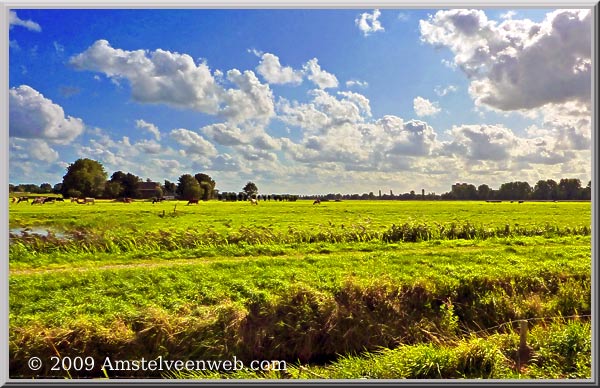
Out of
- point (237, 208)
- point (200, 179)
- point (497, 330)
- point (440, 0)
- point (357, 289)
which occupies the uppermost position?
point (440, 0)

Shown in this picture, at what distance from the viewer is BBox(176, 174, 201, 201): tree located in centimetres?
391

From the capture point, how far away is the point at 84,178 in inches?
149

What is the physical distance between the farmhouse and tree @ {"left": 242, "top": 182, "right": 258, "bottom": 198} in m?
0.86

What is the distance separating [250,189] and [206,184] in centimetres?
43

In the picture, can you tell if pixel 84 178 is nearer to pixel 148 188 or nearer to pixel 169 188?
pixel 148 188

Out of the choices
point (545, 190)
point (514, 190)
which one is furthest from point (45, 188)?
point (545, 190)

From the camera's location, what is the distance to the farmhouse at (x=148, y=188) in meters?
3.85

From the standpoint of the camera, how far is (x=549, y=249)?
437cm

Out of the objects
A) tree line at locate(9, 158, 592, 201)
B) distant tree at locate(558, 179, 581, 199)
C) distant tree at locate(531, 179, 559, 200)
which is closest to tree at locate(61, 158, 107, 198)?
tree line at locate(9, 158, 592, 201)

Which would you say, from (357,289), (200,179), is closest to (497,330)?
(357,289)

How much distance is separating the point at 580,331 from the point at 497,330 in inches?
27.4

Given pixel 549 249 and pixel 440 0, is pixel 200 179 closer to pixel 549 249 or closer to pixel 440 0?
pixel 440 0

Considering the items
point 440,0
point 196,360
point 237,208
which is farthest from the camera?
point 237,208

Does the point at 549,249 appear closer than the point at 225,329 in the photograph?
No
